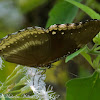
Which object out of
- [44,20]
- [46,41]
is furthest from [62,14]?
[44,20]

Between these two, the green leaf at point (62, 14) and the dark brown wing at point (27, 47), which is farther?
the green leaf at point (62, 14)

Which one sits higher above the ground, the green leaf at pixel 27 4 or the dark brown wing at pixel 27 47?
the green leaf at pixel 27 4

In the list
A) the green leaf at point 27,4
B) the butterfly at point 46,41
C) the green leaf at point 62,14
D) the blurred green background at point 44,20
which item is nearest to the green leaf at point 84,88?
the butterfly at point 46,41

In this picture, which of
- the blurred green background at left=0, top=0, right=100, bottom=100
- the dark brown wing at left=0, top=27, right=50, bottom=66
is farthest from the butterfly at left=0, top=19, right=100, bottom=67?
the blurred green background at left=0, top=0, right=100, bottom=100

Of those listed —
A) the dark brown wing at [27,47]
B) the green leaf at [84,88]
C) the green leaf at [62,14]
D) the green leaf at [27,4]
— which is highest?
the green leaf at [27,4]

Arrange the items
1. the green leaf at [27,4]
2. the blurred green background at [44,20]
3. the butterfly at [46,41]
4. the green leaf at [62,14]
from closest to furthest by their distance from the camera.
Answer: the butterfly at [46,41]
the green leaf at [62,14]
the blurred green background at [44,20]
the green leaf at [27,4]

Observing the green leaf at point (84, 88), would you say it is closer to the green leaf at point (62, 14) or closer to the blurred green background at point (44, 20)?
the green leaf at point (62, 14)

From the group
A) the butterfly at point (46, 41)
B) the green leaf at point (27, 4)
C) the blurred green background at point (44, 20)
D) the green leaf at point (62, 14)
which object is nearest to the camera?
the butterfly at point (46, 41)
